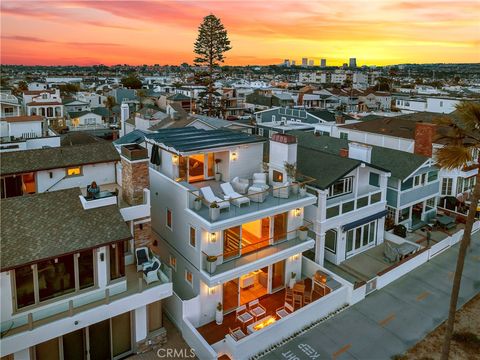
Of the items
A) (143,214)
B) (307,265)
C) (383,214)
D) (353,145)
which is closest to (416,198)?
(383,214)

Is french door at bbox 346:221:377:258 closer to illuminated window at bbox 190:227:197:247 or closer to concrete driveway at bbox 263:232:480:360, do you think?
concrete driveway at bbox 263:232:480:360

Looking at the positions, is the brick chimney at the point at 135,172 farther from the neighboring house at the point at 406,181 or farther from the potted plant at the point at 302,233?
the neighboring house at the point at 406,181

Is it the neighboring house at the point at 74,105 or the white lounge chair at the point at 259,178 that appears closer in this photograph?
the white lounge chair at the point at 259,178

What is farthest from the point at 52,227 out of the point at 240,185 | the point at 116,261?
the point at 240,185

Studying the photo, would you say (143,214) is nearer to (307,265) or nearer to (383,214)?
(307,265)

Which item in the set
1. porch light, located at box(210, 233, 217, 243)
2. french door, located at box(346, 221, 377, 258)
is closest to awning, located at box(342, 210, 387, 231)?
french door, located at box(346, 221, 377, 258)

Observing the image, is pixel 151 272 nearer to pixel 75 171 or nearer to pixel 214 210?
pixel 214 210

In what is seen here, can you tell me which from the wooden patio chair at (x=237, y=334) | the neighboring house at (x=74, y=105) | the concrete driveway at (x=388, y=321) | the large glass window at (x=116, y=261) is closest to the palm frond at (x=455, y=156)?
the concrete driveway at (x=388, y=321)
